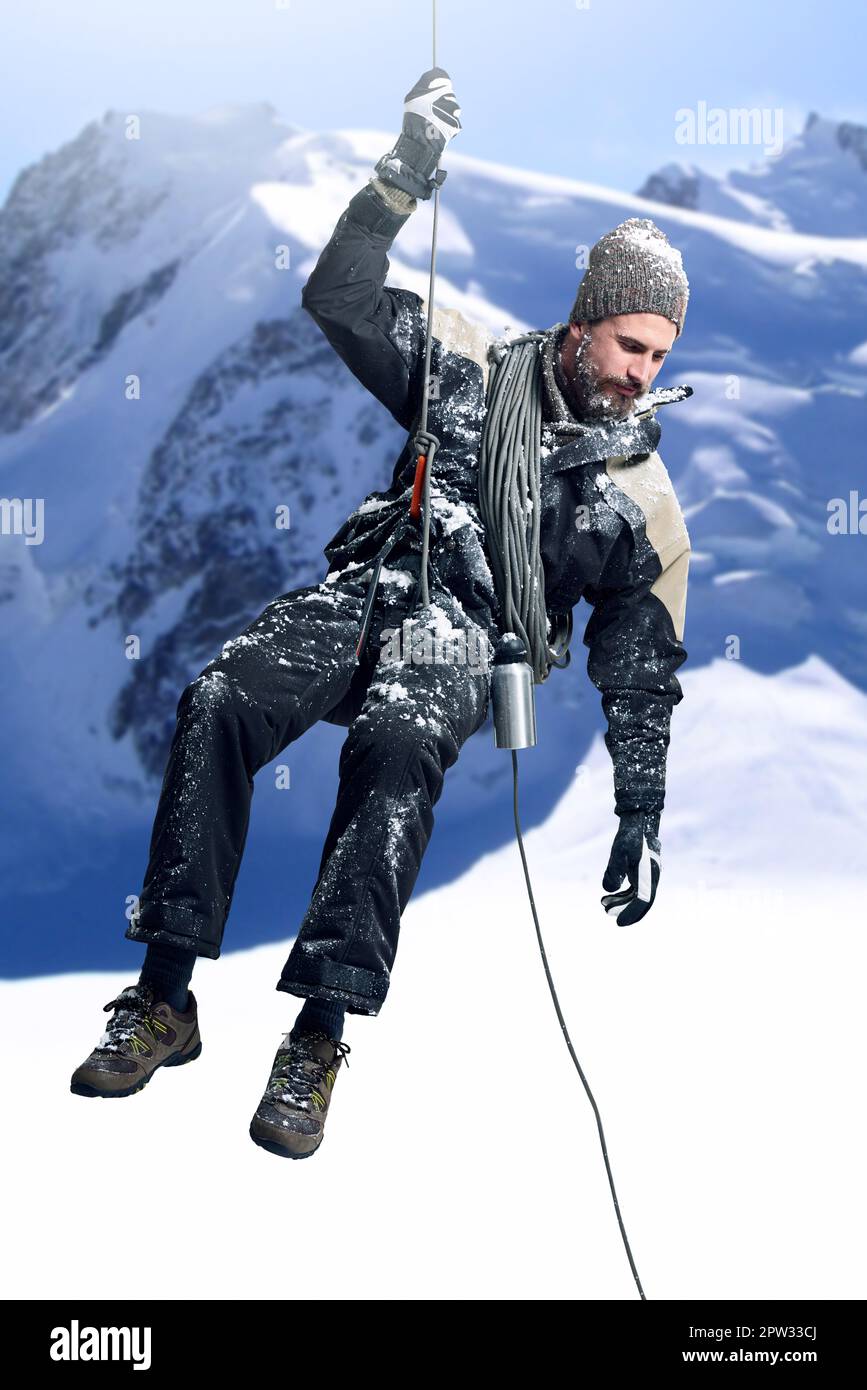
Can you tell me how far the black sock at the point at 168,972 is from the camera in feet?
8.31

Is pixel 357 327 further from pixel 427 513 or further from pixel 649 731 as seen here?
pixel 649 731

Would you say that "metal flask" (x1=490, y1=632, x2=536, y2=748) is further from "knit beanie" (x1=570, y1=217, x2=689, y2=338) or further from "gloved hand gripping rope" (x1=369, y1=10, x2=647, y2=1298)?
"knit beanie" (x1=570, y1=217, x2=689, y2=338)

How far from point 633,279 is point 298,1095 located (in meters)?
1.74

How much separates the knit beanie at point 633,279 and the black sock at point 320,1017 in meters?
1.51

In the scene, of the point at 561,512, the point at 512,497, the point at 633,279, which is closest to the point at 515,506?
the point at 512,497

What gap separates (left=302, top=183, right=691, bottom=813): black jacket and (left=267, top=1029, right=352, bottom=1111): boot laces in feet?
2.89

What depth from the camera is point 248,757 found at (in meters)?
2.56

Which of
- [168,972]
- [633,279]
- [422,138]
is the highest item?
[422,138]

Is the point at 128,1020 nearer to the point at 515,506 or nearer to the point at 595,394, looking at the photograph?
the point at 515,506

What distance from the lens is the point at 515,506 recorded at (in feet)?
9.53

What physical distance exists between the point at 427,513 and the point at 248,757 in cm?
60

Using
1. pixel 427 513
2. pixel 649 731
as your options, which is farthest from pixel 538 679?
pixel 427 513

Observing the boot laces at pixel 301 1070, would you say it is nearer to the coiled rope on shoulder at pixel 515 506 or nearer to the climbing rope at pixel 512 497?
the climbing rope at pixel 512 497

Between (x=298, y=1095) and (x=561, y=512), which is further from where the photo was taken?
(x=561, y=512)
